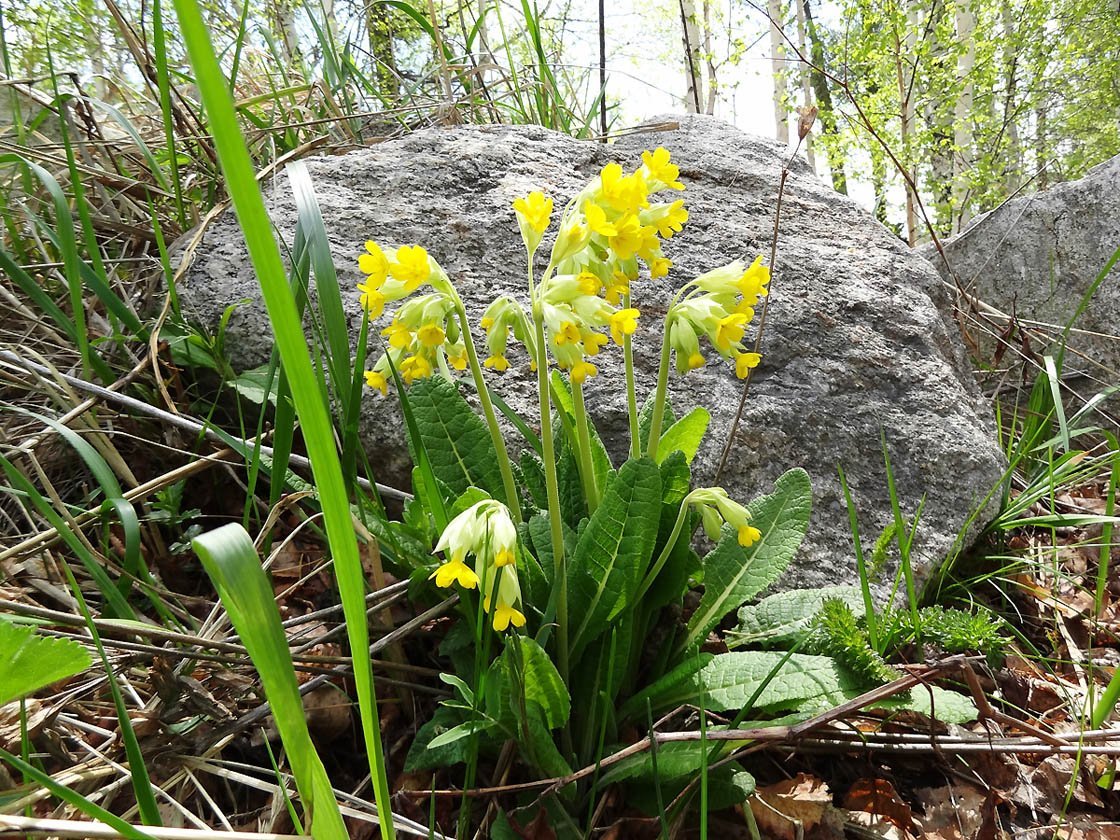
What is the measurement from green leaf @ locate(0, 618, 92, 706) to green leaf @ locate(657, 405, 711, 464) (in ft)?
3.71

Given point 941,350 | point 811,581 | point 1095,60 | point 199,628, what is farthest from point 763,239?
point 1095,60

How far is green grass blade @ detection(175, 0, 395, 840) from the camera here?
44 centimetres

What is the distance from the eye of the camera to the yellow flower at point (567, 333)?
1.12 m

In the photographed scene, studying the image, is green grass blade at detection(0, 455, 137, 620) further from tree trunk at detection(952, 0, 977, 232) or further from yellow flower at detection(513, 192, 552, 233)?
tree trunk at detection(952, 0, 977, 232)

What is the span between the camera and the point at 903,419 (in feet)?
6.64

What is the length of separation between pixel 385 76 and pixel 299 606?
12.2ft

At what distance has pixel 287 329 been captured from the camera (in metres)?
0.53

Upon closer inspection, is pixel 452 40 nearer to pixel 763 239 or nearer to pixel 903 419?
pixel 763 239

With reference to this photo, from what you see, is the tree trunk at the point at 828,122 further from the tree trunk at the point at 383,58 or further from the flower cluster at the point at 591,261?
the flower cluster at the point at 591,261

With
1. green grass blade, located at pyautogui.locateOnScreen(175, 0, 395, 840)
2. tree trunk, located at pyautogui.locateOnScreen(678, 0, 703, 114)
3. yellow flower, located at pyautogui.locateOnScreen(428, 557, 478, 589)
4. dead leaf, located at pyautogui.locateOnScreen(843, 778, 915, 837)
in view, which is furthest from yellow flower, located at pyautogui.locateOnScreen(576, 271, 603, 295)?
tree trunk, located at pyautogui.locateOnScreen(678, 0, 703, 114)

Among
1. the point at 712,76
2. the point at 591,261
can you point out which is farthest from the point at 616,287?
the point at 712,76

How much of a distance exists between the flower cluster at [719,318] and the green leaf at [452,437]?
1.70 feet

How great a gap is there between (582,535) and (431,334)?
1.55 feet

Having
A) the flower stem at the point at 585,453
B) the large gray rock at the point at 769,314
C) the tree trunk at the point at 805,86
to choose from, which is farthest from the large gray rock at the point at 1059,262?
the tree trunk at the point at 805,86
